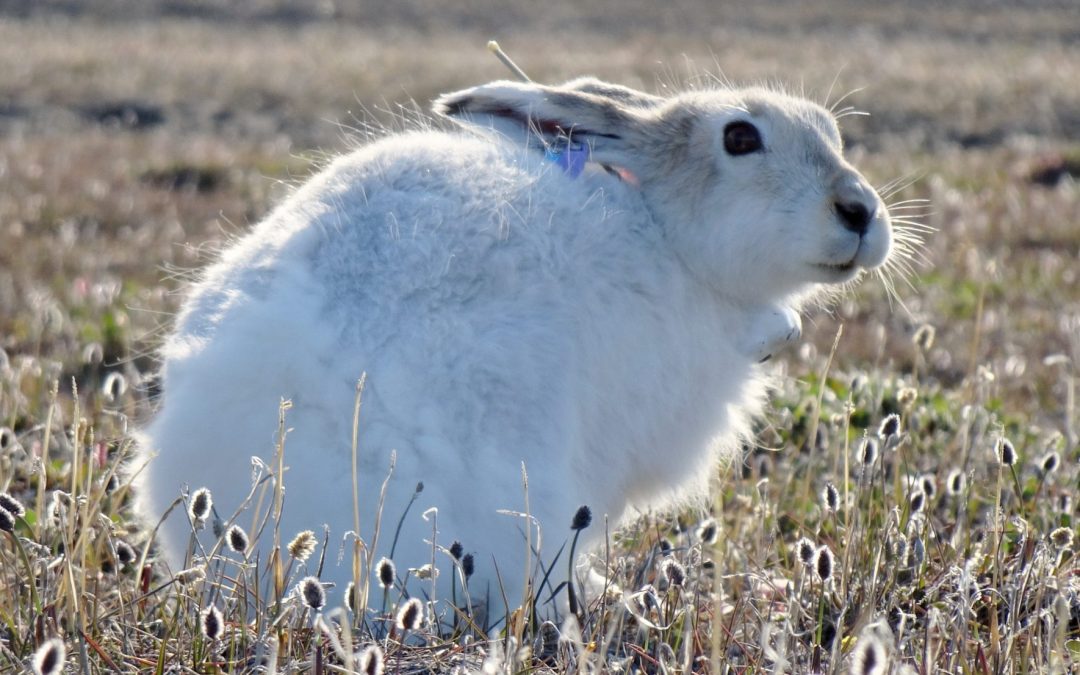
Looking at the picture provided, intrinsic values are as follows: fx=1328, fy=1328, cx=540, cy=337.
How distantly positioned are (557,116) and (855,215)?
3.05ft

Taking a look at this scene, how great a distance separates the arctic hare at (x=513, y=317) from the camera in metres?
3.17

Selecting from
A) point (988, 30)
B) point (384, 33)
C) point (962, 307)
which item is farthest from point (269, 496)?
point (988, 30)

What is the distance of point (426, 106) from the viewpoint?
1767 cm

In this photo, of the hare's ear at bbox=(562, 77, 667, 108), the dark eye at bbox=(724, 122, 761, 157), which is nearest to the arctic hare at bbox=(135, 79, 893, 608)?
the dark eye at bbox=(724, 122, 761, 157)

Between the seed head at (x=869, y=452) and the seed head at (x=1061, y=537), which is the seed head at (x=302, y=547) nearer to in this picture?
the seed head at (x=869, y=452)

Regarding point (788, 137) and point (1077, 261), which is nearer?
point (788, 137)

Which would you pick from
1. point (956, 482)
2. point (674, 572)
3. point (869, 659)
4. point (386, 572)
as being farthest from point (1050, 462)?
point (386, 572)

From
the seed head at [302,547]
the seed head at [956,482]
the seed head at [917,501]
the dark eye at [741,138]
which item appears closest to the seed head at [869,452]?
the seed head at [917,501]

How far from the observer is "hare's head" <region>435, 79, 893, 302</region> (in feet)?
12.8

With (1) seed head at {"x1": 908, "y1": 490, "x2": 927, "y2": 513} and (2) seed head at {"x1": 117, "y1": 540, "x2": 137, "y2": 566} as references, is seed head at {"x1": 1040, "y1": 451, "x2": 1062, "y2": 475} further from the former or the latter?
(2) seed head at {"x1": 117, "y1": 540, "x2": 137, "y2": 566}

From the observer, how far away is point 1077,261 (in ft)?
29.3

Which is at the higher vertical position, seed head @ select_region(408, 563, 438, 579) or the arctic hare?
the arctic hare

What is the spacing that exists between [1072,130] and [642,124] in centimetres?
1550

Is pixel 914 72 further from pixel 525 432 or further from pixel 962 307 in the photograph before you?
pixel 525 432
